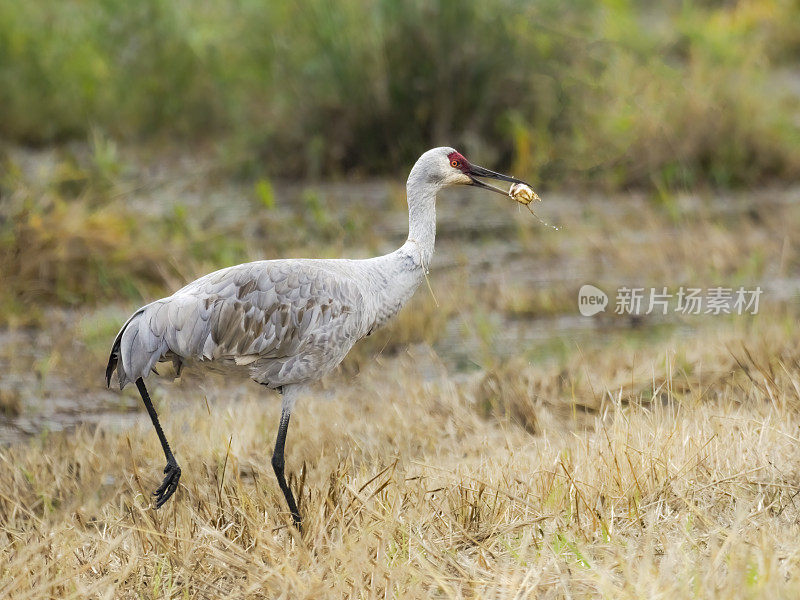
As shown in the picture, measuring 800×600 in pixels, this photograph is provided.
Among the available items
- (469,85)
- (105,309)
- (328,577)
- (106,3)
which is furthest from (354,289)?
(106,3)

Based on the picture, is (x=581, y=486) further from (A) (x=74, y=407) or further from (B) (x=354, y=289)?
(A) (x=74, y=407)

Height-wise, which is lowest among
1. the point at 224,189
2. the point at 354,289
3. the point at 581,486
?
the point at 224,189

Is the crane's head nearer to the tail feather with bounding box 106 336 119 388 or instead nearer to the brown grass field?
the brown grass field

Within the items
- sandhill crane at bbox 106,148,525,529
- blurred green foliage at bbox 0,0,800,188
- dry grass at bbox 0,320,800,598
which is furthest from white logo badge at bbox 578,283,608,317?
sandhill crane at bbox 106,148,525,529

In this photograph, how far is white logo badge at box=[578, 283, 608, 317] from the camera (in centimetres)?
718

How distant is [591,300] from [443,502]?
362 centimetres

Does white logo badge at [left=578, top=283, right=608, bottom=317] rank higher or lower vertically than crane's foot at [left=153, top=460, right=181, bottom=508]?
lower

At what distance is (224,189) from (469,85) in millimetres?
2377

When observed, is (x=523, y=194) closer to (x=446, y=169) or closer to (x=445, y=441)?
(x=446, y=169)

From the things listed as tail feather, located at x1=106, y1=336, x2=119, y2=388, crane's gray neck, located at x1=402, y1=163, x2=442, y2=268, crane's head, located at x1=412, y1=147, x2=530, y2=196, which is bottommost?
tail feather, located at x1=106, y1=336, x2=119, y2=388

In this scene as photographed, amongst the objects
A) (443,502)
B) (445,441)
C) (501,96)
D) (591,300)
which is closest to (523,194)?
(445,441)

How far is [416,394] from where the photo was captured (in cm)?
540

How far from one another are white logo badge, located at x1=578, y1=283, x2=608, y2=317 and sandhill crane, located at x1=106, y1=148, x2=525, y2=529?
3019 mm

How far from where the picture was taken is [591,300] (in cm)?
728
